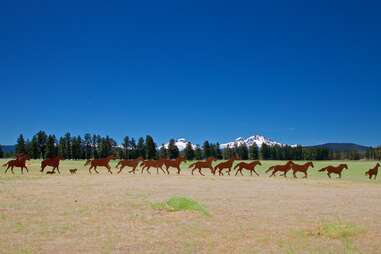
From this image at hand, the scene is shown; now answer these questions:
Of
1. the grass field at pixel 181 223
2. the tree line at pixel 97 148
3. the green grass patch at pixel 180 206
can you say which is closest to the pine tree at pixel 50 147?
the tree line at pixel 97 148

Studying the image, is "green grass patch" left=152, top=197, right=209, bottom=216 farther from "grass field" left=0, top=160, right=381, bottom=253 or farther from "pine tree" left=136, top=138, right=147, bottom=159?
"pine tree" left=136, top=138, right=147, bottom=159

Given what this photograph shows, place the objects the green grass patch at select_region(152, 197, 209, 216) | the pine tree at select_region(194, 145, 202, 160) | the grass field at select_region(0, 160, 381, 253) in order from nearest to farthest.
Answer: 1. the grass field at select_region(0, 160, 381, 253)
2. the green grass patch at select_region(152, 197, 209, 216)
3. the pine tree at select_region(194, 145, 202, 160)

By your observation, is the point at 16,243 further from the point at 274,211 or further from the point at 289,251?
the point at 274,211

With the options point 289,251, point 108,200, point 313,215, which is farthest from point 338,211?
point 108,200

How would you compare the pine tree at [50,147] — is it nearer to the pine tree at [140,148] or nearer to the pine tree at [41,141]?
the pine tree at [41,141]

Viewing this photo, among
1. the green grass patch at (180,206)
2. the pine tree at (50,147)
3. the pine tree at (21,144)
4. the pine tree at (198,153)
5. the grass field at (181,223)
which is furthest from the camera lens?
the pine tree at (198,153)

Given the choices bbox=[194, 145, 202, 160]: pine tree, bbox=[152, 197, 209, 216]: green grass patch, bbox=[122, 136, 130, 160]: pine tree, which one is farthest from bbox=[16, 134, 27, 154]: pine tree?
bbox=[152, 197, 209, 216]: green grass patch

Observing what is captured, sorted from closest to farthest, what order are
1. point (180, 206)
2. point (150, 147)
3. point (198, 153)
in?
point (180, 206) < point (150, 147) < point (198, 153)

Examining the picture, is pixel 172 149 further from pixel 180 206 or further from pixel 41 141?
pixel 180 206

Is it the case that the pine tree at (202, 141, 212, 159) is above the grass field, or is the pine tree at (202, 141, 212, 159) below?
above

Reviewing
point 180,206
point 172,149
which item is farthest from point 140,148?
point 180,206

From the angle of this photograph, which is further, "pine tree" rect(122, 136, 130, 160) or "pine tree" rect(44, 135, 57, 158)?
"pine tree" rect(122, 136, 130, 160)

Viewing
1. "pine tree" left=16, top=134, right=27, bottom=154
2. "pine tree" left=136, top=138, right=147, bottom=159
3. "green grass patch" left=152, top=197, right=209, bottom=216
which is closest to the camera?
"green grass patch" left=152, top=197, right=209, bottom=216

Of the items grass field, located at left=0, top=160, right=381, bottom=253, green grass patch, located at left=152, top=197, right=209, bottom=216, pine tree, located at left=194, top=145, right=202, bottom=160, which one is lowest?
grass field, located at left=0, top=160, right=381, bottom=253
